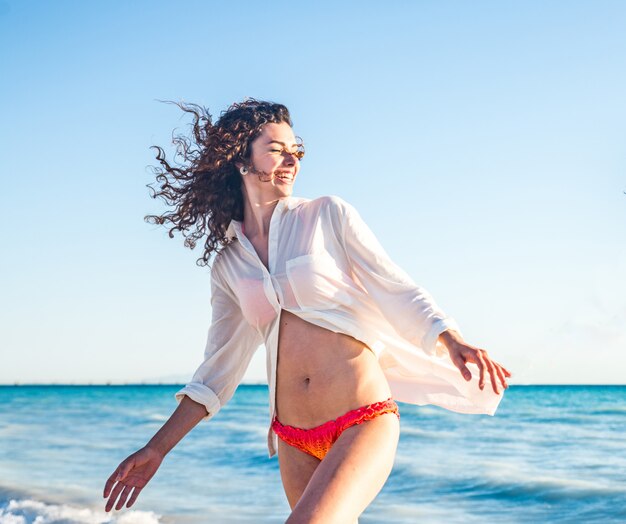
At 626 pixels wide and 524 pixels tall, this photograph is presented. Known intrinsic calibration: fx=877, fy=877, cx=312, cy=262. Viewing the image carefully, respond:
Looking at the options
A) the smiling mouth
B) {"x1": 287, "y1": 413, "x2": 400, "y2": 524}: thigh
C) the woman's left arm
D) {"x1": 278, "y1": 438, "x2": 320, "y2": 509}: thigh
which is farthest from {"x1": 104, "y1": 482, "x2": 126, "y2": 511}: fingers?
the smiling mouth

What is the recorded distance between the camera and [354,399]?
119 inches

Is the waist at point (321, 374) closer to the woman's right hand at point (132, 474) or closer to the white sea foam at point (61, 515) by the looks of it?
the woman's right hand at point (132, 474)

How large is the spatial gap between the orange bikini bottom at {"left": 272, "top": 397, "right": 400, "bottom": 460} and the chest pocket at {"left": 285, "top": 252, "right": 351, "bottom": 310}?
396 millimetres

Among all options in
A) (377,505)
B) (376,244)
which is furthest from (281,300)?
(377,505)

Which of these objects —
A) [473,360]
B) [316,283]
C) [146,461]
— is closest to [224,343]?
[146,461]

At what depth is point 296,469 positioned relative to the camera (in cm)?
324

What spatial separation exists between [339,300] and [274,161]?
0.66 meters

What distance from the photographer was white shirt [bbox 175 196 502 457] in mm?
3107

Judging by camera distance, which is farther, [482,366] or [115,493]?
[115,493]

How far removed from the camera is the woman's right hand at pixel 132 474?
332cm

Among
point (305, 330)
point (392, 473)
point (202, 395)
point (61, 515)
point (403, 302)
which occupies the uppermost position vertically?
Result: point (403, 302)

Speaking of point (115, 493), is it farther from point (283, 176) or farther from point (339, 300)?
point (283, 176)

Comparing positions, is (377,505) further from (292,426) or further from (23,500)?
(292,426)

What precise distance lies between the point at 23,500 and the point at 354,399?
312 inches
